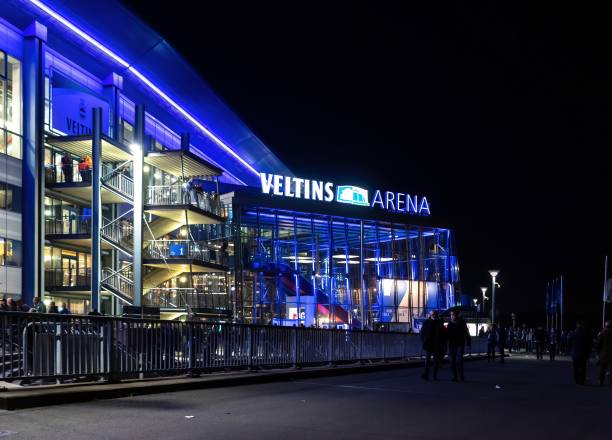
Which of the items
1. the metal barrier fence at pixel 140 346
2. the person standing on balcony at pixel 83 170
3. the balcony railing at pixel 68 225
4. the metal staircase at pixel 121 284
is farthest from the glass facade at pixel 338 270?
the metal barrier fence at pixel 140 346

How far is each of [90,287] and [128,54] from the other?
503 inches

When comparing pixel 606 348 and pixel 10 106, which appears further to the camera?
pixel 10 106

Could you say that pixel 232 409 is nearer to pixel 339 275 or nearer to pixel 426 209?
pixel 339 275

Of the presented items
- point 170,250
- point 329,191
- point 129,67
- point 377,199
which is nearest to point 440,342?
point 170,250

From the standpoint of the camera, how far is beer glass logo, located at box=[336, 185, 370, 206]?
53.6 meters

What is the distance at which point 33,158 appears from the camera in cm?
3102

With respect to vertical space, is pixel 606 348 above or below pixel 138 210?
below

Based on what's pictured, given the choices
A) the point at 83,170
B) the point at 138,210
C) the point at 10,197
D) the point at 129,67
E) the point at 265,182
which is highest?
the point at 129,67

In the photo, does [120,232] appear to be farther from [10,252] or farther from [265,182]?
[265,182]

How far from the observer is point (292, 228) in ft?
166

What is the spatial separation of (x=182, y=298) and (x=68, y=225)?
657cm

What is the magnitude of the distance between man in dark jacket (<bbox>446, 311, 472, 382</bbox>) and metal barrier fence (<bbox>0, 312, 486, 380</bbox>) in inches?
172

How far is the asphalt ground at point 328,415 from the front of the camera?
29.7 feet

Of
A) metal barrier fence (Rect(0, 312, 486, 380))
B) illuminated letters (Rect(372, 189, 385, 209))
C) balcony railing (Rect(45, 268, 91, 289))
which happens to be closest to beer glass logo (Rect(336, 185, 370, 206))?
illuminated letters (Rect(372, 189, 385, 209))
